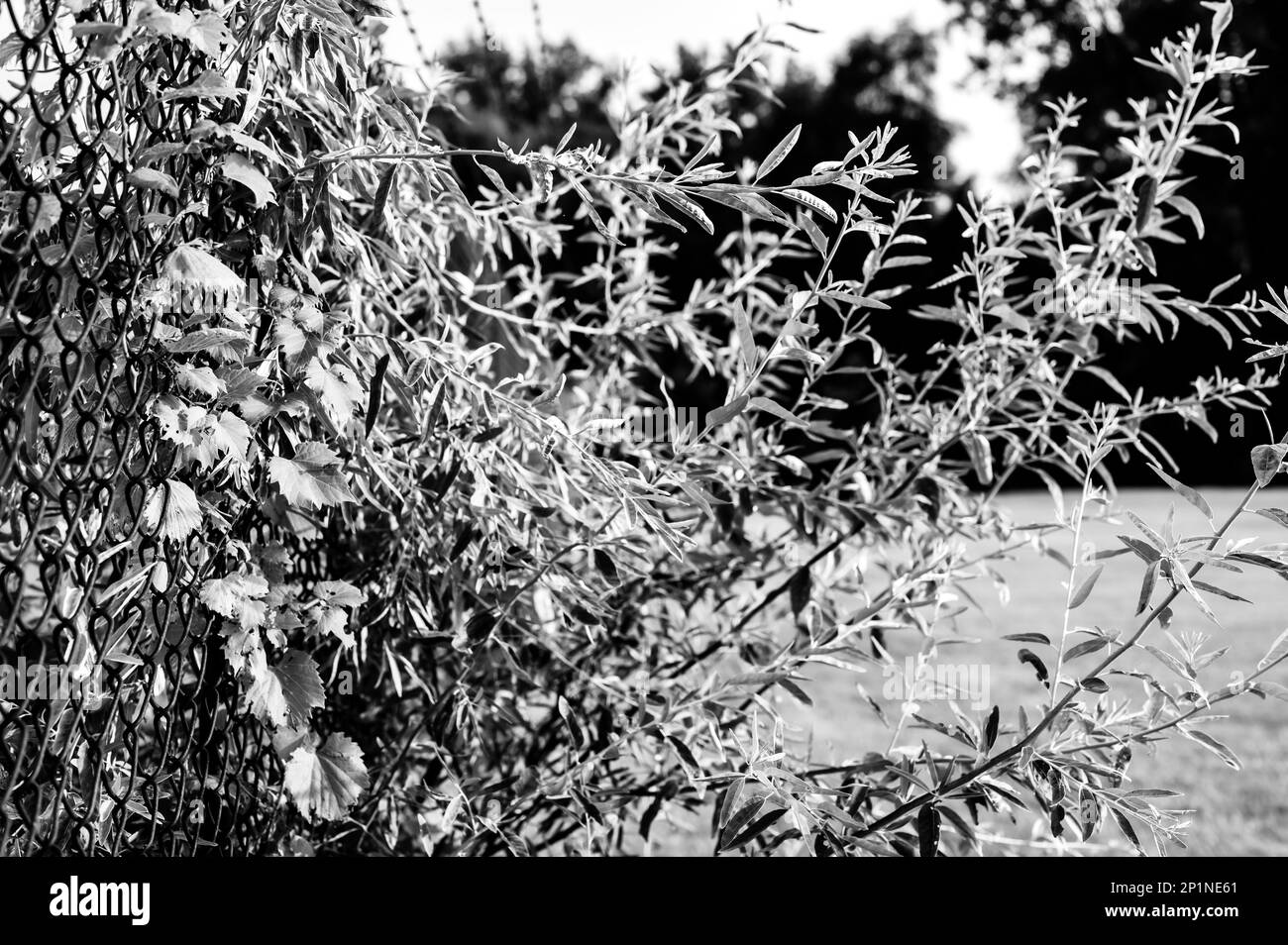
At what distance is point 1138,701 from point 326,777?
5926 millimetres

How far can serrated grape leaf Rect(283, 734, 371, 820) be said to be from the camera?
4.22 feet

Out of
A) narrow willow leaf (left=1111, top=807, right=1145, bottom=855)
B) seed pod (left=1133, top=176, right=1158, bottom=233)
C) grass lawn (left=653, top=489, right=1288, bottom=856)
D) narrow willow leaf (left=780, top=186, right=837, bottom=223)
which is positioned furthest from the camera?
grass lawn (left=653, top=489, right=1288, bottom=856)

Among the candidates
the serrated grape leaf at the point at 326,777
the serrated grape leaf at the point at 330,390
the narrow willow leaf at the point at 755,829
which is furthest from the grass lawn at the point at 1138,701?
the serrated grape leaf at the point at 330,390

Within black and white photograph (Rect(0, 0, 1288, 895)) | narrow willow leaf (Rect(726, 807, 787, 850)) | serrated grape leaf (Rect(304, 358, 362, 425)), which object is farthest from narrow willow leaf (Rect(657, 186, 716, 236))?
narrow willow leaf (Rect(726, 807, 787, 850))

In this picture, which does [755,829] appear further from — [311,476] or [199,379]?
[199,379]

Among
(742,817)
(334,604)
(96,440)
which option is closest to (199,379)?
(96,440)

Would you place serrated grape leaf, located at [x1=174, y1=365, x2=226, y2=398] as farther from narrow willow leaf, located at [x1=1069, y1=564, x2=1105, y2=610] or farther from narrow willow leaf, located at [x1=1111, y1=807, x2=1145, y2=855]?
narrow willow leaf, located at [x1=1111, y1=807, x2=1145, y2=855]

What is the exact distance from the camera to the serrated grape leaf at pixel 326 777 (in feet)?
4.22

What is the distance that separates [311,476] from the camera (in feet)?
4.26

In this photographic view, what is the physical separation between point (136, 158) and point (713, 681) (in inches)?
46.6

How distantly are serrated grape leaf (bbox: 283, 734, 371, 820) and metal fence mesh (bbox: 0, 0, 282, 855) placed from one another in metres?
0.14
